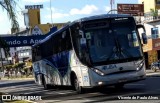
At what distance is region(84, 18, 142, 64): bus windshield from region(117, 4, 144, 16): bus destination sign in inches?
1828

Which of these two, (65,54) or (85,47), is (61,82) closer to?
(65,54)

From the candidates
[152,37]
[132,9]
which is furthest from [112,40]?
[132,9]

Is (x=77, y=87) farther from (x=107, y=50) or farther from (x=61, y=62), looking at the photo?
(x=107, y=50)

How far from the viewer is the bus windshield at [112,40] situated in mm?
18516

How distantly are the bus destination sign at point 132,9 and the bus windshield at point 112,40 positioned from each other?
4643cm

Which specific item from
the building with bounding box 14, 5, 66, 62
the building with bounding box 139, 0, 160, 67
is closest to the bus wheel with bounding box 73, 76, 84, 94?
the building with bounding box 139, 0, 160, 67

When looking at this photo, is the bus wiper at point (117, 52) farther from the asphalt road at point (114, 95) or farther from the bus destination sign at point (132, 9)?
the bus destination sign at point (132, 9)

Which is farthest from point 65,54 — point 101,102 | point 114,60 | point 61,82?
point 101,102

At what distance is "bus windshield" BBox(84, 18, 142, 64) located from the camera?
1852 centimetres

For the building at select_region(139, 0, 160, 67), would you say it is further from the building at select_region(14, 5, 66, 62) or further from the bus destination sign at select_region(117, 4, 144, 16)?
the building at select_region(14, 5, 66, 62)

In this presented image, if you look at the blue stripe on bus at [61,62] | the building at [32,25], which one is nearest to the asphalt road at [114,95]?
the blue stripe on bus at [61,62]

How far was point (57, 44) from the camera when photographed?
23.7 m

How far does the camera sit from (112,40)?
18.6m

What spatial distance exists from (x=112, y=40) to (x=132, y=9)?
49647 mm
